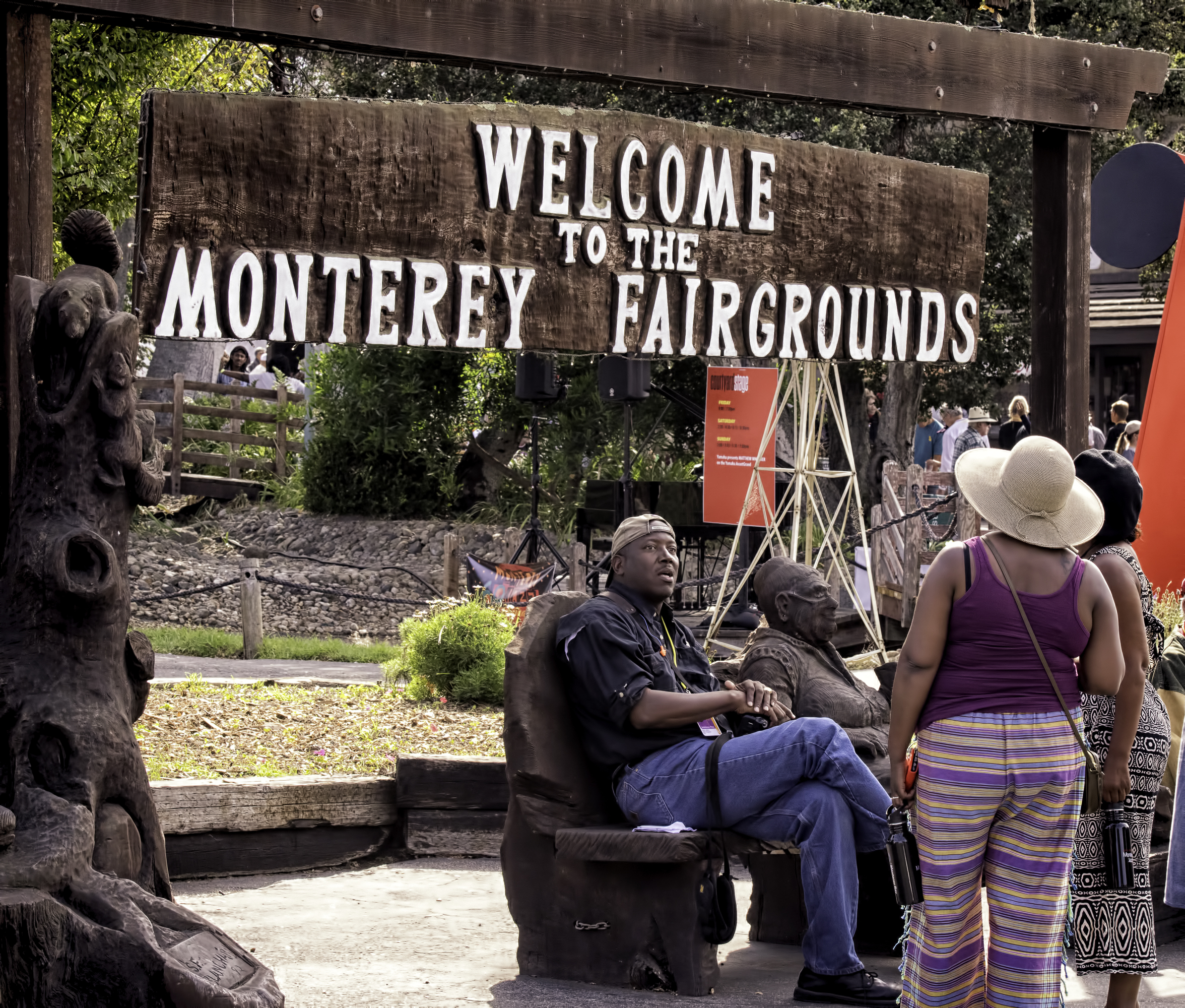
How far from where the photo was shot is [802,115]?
57.2ft

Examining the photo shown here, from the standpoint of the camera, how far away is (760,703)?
→ 4.82 meters

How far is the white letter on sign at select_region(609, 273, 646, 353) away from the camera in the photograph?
593 cm

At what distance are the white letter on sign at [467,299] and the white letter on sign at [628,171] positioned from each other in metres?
0.62

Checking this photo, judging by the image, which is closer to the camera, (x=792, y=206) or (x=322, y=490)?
(x=792, y=206)

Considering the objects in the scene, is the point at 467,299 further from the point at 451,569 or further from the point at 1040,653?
the point at 451,569

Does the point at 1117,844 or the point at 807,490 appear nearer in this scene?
the point at 1117,844

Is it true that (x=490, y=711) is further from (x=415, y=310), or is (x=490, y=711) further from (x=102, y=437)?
(x=102, y=437)

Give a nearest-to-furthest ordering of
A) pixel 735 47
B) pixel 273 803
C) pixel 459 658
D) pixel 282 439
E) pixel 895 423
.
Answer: pixel 735 47, pixel 273 803, pixel 459 658, pixel 895 423, pixel 282 439

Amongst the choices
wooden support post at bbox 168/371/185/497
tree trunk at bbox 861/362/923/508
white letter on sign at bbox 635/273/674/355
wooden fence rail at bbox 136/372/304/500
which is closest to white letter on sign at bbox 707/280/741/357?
white letter on sign at bbox 635/273/674/355

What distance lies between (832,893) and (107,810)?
2057mm

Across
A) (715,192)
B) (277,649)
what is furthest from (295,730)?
(277,649)

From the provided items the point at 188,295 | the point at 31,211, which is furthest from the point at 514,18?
the point at 31,211

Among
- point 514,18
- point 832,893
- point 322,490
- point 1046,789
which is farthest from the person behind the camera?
point 322,490

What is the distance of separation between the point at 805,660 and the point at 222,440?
58.2 ft
